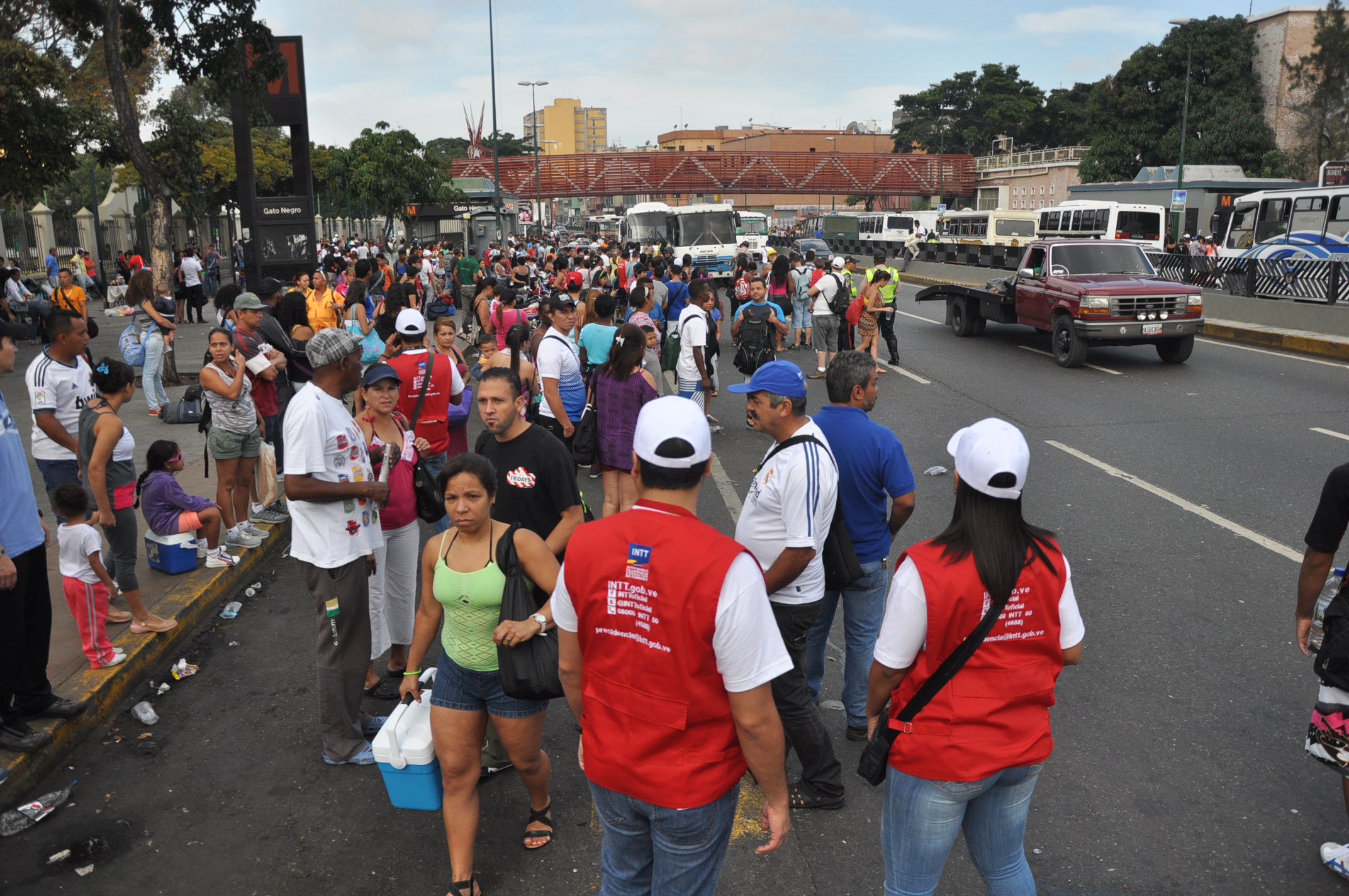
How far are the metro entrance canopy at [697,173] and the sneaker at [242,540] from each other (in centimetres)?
5738

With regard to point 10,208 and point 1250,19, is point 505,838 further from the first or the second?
point 1250,19

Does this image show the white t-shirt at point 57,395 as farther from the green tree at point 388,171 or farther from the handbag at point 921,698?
the green tree at point 388,171

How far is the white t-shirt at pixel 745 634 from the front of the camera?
228 cm

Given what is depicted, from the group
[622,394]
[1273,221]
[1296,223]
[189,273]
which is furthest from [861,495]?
[1273,221]

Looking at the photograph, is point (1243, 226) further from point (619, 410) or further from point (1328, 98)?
point (1328, 98)

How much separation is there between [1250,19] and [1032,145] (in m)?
29.7

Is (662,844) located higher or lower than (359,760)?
higher

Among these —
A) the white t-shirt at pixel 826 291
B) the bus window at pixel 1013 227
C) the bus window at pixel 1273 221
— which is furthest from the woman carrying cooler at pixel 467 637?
the bus window at pixel 1013 227

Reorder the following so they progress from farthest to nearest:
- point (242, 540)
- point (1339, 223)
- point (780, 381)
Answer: point (1339, 223)
point (242, 540)
point (780, 381)

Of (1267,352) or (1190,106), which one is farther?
(1190,106)

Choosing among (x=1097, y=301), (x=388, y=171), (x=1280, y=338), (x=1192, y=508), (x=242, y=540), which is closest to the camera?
(x=242, y=540)

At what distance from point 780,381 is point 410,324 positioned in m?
2.89

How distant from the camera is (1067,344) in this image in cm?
1555

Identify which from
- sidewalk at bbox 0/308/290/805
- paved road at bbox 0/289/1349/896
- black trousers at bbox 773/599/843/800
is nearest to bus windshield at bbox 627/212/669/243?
sidewalk at bbox 0/308/290/805
